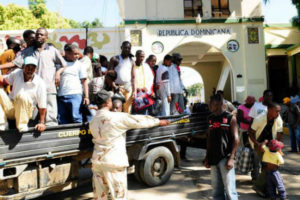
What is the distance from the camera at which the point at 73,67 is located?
4.19 meters

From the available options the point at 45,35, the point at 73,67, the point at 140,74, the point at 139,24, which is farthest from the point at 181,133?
the point at 139,24

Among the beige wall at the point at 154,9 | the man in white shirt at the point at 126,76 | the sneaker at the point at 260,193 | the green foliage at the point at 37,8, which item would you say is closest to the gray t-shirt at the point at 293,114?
the sneaker at the point at 260,193

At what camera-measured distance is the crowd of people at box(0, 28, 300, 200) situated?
3.14 metres

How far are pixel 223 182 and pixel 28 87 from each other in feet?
8.59

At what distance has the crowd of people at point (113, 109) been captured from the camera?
3141mm

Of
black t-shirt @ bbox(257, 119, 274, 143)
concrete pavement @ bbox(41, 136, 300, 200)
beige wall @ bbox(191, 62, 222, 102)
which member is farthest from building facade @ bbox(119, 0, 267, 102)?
black t-shirt @ bbox(257, 119, 274, 143)

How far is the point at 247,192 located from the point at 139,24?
9159 mm

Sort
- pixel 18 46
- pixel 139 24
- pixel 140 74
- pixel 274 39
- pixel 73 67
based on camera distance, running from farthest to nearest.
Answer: pixel 274 39, pixel 139 24, pixel 140 74, pixel 18 46, pixel 73 67

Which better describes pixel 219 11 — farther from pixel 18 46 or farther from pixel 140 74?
pixel 18 46

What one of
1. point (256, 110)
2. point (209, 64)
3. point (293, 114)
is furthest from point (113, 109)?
point (209, 64)

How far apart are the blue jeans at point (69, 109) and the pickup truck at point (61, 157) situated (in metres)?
0.41

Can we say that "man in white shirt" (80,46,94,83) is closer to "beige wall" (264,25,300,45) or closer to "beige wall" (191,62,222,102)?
"beige wall" (264,25,300,45)

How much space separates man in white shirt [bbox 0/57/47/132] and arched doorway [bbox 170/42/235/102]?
10.9 meters

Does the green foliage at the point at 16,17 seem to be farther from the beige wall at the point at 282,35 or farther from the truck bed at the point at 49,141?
the truck bed at the point at 49,141
